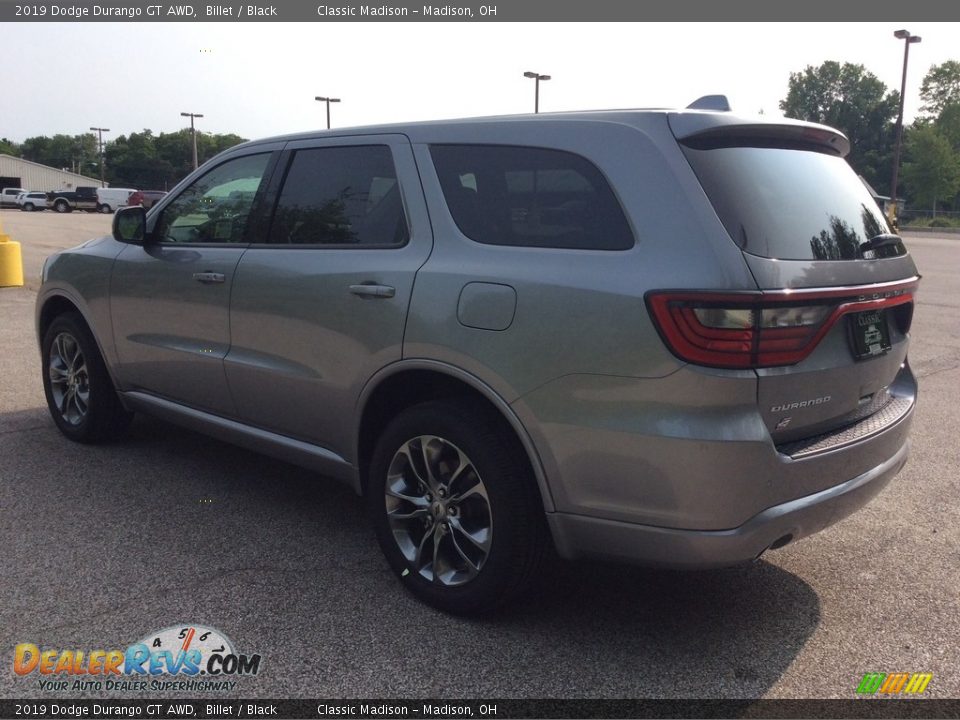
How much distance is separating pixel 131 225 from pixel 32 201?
61.3 meters

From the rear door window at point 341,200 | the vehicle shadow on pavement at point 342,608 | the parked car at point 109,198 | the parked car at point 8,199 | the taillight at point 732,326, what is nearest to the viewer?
the taillight at point 732,326

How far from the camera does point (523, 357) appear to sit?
2922 mm

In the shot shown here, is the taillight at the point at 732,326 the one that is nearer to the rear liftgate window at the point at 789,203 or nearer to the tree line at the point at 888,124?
the rear liftgate window at the point at 789,203

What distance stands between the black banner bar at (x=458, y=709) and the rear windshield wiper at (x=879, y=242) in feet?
4.99

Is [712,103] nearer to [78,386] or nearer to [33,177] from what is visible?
[78,386]

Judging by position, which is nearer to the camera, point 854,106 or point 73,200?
point 73,200

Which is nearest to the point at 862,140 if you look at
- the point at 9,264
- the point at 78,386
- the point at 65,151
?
the point at 9,264

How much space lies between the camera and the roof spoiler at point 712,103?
3.09 m

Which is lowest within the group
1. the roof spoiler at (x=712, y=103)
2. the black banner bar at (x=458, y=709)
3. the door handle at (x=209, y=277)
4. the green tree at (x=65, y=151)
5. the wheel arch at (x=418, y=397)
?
the black banner bar at (x=458, y=709)

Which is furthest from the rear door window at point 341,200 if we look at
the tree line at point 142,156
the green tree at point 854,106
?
the green tree at point 854,106

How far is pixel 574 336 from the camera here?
2809mm

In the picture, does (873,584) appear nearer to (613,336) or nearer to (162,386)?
(613,336)

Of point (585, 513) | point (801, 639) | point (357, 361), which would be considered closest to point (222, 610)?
point (357, 361)

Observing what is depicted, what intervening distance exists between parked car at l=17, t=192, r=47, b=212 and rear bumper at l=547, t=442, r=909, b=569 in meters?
63.9
